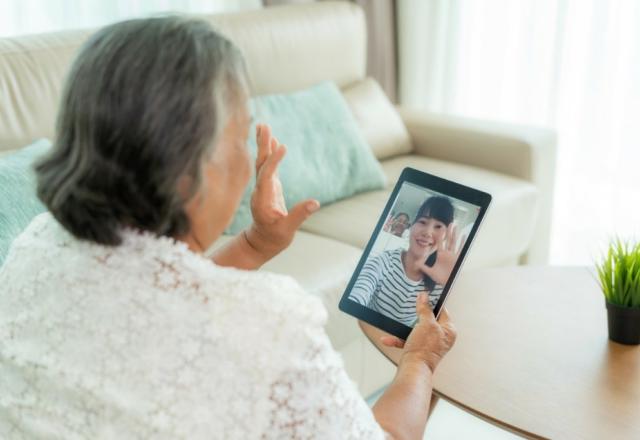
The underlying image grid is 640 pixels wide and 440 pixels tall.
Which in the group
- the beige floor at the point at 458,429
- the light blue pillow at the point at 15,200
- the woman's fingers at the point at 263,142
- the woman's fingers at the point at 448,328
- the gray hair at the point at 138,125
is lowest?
the beige floor at the point at 458,429

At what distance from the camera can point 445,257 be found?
1.24 meters

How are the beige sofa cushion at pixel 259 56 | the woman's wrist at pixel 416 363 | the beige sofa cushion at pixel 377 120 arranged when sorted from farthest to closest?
the beige sofa cushion at pixel 377 120 < the beige sofa cushion at pixel 259 56 < the woman's wrist at pixel 416 363

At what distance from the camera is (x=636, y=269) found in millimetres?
1398

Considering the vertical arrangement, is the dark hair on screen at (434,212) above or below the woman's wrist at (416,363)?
above

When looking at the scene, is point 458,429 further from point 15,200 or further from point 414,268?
point 15,200

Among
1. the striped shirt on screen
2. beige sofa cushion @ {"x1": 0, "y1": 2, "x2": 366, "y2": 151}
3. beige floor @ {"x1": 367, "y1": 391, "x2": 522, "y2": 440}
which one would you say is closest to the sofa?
beige sofa cushion @ {"x1": 0, "y1": 2, "x2": 366, "y2": 151}

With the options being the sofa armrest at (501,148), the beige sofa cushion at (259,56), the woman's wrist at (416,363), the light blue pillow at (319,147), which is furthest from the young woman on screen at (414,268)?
the sofa armrest at (501,148)

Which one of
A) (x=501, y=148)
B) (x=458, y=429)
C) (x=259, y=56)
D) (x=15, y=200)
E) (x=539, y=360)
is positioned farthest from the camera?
(x=501, y=148)

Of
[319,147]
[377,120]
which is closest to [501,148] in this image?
[377,120]

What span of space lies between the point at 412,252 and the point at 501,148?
1479 mm

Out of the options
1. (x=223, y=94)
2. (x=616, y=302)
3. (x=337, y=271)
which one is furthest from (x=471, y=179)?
(x=223, y=94)

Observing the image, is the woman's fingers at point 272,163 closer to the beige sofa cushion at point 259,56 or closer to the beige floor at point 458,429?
the beige sofa cushion at point 259,56

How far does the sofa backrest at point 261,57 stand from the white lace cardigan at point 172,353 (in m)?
0.91

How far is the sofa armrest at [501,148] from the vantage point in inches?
103
